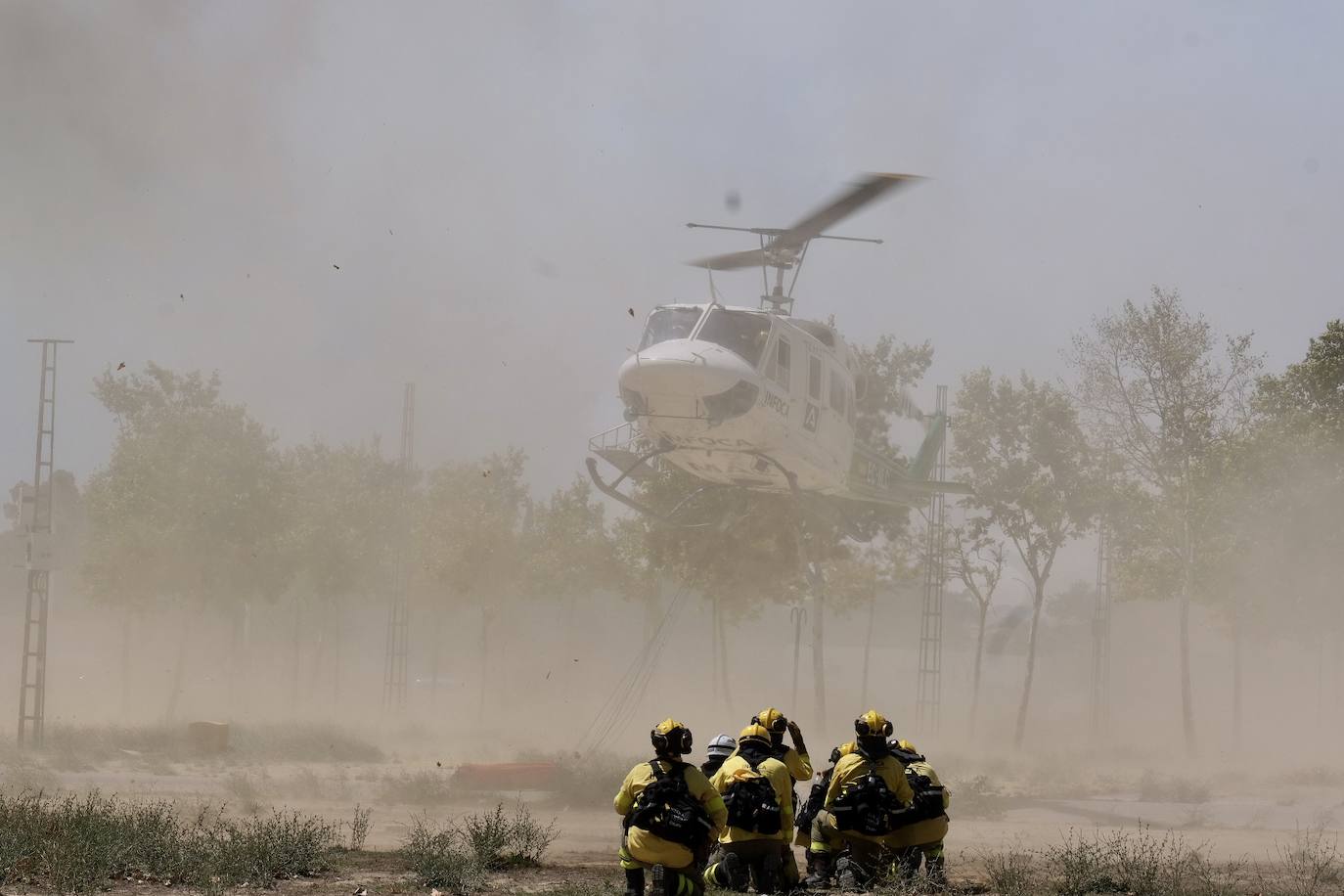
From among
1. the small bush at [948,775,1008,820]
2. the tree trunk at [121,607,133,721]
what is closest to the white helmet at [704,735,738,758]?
the small bush at [948,775,1008,820]

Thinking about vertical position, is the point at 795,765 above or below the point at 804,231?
below

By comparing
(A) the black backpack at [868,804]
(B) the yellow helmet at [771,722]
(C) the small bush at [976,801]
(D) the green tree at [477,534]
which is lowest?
(C) the small bush at [976,801]

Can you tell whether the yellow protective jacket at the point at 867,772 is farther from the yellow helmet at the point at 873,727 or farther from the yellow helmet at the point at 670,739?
the yellow helmet at the point at 670,739

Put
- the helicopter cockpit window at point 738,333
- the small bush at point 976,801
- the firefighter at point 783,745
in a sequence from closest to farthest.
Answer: the firefighter at point 783,745 < the helicopter cockpit window at point 738,333 < the small bush at point 976,801

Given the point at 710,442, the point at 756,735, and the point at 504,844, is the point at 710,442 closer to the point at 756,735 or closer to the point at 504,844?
the point at 504,844

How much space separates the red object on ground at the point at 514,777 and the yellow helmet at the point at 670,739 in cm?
1595

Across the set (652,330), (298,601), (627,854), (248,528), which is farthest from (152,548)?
→ (627,854)

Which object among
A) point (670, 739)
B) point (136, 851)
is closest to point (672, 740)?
point (670, 739)

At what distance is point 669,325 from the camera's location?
79.0ft

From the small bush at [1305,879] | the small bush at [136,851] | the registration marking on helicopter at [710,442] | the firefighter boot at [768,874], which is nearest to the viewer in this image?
the firefighter boot at [768,874]

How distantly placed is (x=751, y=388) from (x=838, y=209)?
11.1 ft

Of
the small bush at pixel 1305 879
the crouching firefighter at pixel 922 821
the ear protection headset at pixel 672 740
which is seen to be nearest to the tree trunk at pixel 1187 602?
the small bush at pixel 1305 879

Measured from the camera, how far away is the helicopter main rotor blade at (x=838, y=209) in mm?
21344

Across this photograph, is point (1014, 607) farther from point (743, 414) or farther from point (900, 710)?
point (743, 414)
